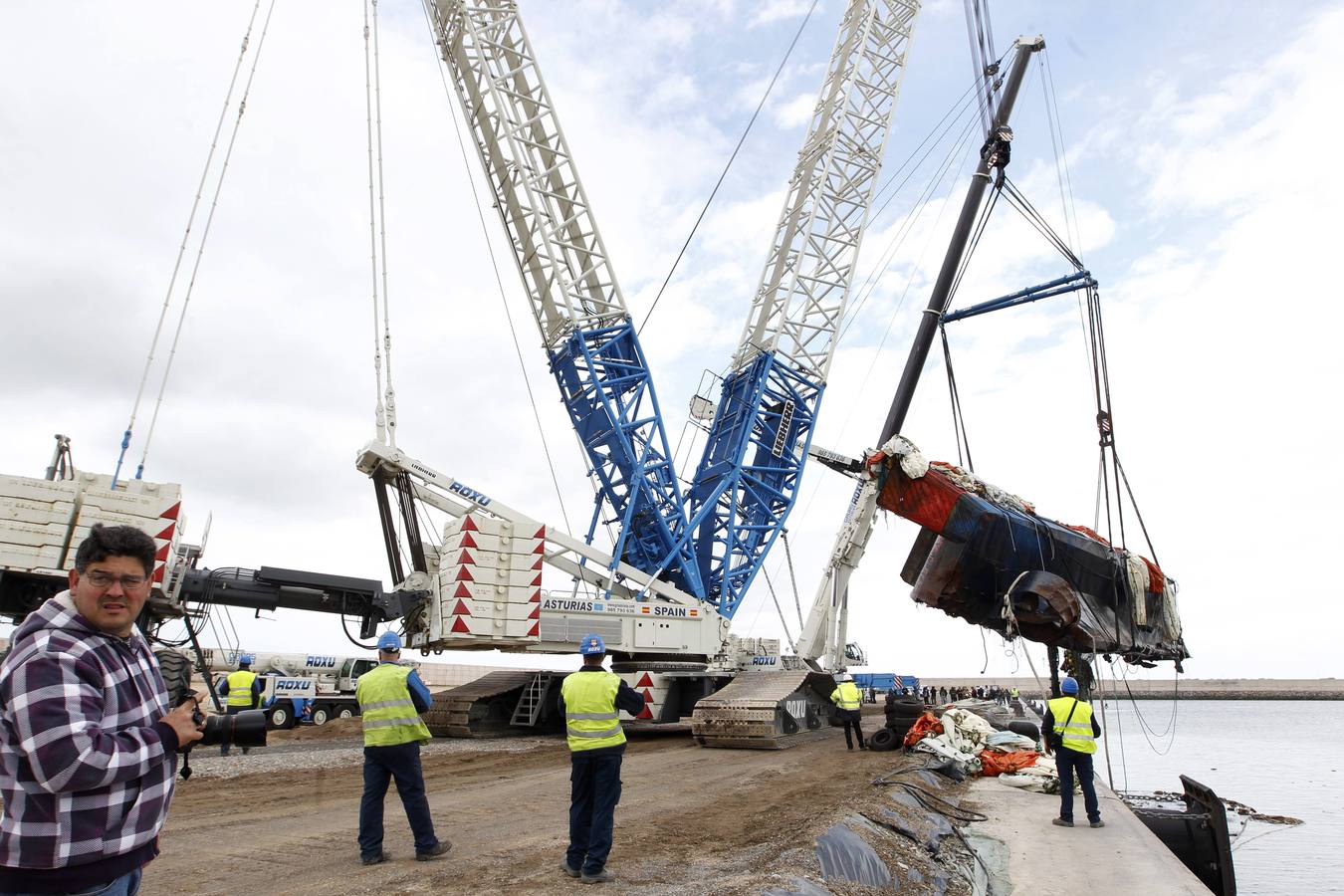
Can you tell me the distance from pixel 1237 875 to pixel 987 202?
41.1 ft

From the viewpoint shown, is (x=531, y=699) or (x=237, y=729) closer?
(x=237, y=729)

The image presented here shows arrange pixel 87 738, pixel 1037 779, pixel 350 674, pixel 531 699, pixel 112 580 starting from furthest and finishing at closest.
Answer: pixel 350 674 < pixel 531 699 < pixel 1037 779 < pixel 112 580 < pixel 87 738

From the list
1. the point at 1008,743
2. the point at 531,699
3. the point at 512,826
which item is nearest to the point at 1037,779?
the point at 1008,743

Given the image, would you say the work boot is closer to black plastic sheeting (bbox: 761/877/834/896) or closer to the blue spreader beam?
black plastic sheeting (bbox: 761/877/834/896)

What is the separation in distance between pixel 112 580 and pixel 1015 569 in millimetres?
11243

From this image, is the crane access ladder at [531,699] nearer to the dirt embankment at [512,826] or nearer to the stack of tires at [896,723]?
the dirt embankment at [512,826]

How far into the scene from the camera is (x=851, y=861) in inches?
217

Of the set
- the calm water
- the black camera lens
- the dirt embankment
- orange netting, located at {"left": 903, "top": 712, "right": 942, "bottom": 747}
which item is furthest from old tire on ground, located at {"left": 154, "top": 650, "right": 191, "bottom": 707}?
the calm water

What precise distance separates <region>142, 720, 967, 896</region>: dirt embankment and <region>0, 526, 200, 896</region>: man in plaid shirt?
2.95 m

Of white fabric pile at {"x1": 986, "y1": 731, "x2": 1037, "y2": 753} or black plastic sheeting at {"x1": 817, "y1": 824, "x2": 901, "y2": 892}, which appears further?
white fabric pile at {"x1": 986, "y1": 731, "x2": 1037, "y2": 753}

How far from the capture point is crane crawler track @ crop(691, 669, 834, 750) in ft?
47.5

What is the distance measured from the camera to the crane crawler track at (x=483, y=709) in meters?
16.0

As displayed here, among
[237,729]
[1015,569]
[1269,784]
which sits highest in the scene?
[1015,569]

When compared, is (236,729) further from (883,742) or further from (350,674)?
(350,674)
